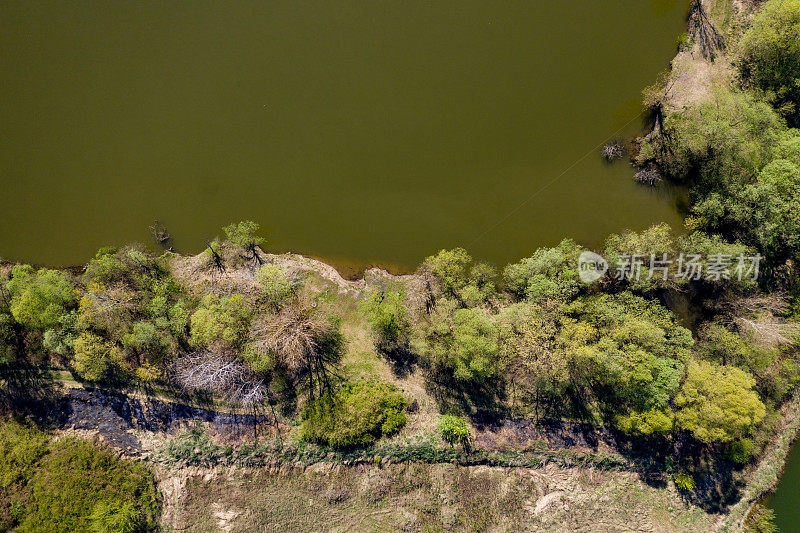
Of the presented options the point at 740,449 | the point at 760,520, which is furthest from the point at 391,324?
the point at 760,520

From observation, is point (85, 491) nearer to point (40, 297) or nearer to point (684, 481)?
point (40, 297)

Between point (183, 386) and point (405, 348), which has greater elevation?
point (405, 348)

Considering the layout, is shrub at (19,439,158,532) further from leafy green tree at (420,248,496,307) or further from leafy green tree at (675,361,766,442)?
leafy green tree at (675,361,766,442)

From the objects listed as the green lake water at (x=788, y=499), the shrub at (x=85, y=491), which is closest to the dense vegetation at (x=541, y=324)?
the shrub at (x=85, y=491)

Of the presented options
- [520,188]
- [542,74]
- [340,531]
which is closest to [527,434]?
[340,531]

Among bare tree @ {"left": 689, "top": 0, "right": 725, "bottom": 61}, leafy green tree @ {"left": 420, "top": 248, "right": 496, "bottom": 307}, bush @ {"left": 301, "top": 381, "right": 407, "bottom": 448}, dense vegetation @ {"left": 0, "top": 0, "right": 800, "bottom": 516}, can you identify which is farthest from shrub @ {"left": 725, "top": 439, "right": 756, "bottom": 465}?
bare tree @ {"left": 689, "top": 0, "right": 725, "bottom": 61}

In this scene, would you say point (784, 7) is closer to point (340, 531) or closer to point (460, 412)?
point (460, 412)
